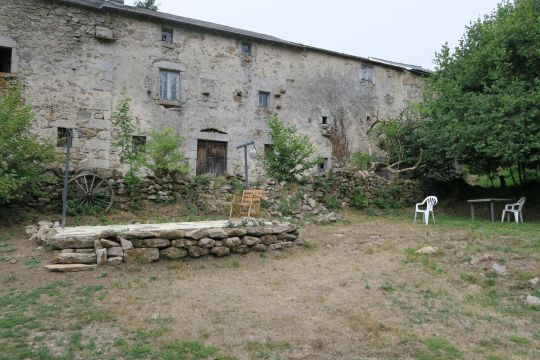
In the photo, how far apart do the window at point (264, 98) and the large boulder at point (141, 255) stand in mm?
11134

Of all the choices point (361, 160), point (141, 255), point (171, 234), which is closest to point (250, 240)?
point (171, 234)

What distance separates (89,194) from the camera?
9.59m

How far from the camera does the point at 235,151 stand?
1554 centimetres

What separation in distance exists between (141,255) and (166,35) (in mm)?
11014

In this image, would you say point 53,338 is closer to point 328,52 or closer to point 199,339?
point 199,339

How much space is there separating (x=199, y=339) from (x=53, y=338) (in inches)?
51.8

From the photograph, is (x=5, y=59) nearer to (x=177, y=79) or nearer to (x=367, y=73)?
(x=177, y=79)

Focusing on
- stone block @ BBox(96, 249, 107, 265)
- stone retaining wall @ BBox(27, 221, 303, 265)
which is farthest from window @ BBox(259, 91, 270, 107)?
stone block @ BBox(96, 249, 107, 265)

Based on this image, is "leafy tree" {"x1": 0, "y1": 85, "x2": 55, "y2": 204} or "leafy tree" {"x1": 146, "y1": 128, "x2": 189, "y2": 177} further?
"leafy tree" {"x1": 146, "y1": 128, "x2": 189, "y2": 177}

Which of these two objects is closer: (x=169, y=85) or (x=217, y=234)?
(x=217, y=234)

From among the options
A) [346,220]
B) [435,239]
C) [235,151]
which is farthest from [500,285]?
[235,151]

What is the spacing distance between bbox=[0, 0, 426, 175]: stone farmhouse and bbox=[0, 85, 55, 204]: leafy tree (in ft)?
9.31

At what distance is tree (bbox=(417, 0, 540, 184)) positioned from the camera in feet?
34.5

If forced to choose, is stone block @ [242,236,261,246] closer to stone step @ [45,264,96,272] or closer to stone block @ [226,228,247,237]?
stone block @ [226,228,247,237]
